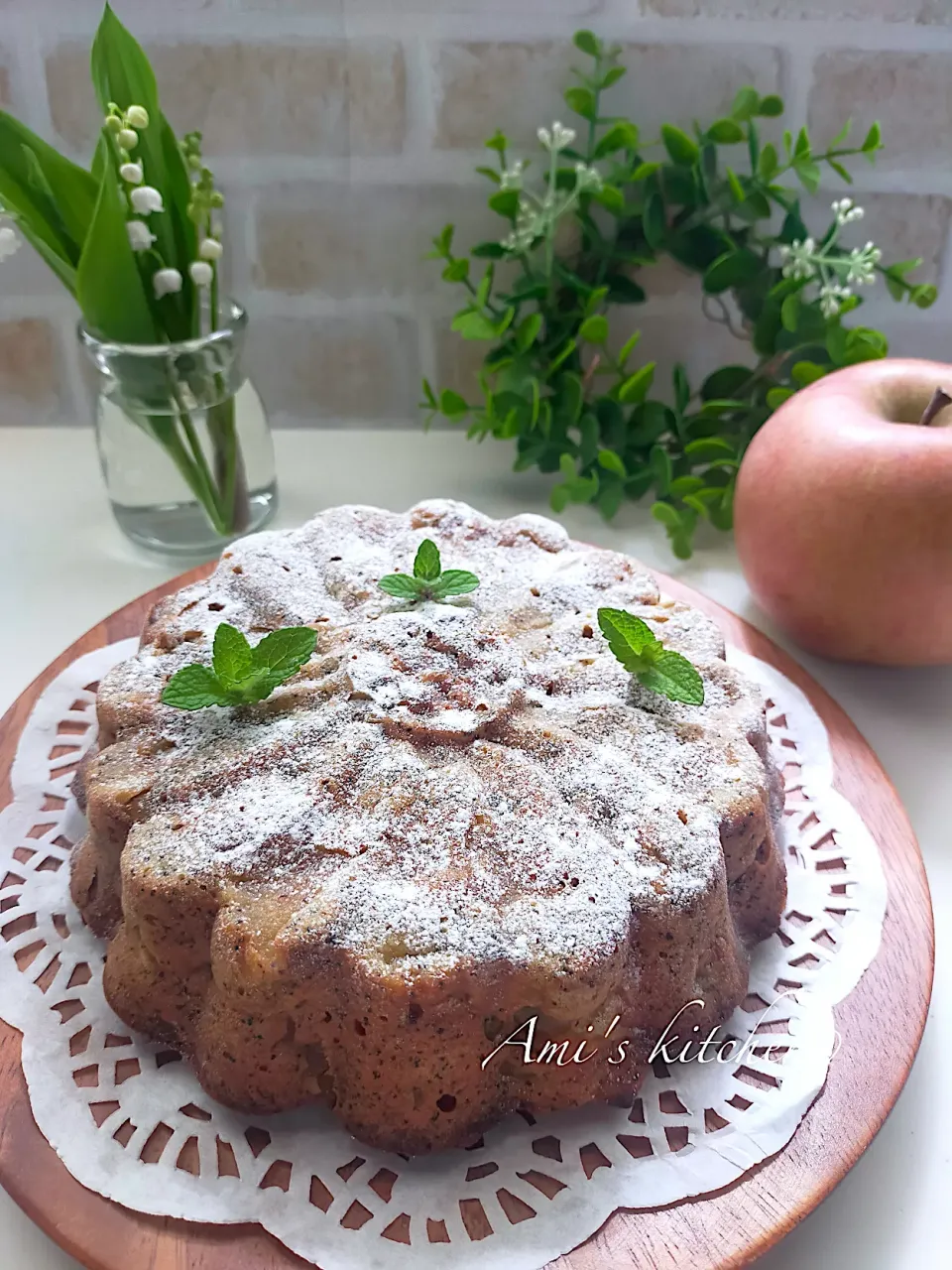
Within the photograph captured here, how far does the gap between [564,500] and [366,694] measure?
0.70 m

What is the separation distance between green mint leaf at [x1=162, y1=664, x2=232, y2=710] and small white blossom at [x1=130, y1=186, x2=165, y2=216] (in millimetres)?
597

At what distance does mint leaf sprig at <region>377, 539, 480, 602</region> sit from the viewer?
4.19 feet

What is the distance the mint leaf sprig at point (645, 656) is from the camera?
1.18m

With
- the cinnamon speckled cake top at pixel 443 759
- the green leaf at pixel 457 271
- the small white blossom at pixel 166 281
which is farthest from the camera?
the green leaf at pixel 457 271

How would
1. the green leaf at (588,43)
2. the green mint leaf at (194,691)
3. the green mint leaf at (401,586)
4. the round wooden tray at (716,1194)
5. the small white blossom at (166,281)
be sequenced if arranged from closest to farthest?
the round wooden tray at (716,1194) → the green mint leaf at (194,691) → the green mint leaf at (401,586) → the small white blossom at (166,281) → the green leaf at (588,43)

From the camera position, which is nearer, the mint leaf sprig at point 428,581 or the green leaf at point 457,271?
the mint leaf sprig at point 428,581

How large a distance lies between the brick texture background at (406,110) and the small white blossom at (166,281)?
14.8 inches

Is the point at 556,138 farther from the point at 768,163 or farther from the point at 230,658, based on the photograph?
the point at 230,658

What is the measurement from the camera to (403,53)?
5.43 feet

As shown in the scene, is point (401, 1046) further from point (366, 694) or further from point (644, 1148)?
point (366, 694)

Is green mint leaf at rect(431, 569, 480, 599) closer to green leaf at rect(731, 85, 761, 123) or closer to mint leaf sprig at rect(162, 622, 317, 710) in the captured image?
mint leaf sprig at rect(162, 622, 317, 710)

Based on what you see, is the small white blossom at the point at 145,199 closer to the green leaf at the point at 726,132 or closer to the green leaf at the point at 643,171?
the green leaf at the point at 643,171

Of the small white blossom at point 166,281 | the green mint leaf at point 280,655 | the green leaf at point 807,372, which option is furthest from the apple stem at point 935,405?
the small white blossom at point 166,281

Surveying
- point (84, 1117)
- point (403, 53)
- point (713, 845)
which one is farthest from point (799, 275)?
point (84, 1117)
